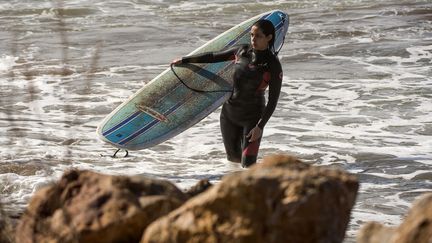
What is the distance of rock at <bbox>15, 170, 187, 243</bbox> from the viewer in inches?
141

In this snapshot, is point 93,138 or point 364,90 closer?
point 93,138

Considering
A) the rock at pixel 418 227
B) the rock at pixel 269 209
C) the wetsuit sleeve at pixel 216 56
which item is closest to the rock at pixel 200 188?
the rock at pixel 269 209

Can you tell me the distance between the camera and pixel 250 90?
7785 mm

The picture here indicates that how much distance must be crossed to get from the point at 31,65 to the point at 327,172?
11693mm

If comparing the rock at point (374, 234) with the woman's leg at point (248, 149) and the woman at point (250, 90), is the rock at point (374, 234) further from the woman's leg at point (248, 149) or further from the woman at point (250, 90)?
the woman's leg at point (248, 149)

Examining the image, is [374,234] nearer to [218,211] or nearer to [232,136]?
[218,211]

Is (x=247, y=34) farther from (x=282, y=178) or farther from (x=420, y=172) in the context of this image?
(x=282, y=178)

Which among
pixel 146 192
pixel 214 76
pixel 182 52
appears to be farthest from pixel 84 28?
pixel 146 192

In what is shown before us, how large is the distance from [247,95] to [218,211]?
451cm

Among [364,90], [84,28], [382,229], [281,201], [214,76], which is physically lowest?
[84,28]

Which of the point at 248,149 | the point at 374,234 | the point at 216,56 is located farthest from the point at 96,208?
the point at 216,56

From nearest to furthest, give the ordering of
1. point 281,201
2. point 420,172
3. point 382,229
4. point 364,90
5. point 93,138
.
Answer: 1. point 281,201
2. point 382,229
3. point 420,172
4. point 93,138
5. point 364,90

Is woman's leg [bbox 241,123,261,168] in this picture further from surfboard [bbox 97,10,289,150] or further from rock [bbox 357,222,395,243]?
rock [bbox 357,222,395,243]

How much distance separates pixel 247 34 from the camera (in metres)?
9.39
